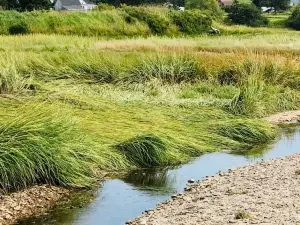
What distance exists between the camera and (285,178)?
966cm

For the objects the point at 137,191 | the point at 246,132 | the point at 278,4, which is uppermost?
the point at 137,191

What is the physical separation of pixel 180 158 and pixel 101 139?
1.54 meters

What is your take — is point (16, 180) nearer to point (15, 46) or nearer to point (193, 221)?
point (193, 221)

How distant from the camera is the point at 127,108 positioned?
14.9 meters

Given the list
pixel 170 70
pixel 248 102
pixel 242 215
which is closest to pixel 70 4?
pixel 170 70

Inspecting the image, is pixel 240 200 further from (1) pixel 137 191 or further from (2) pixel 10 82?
(2) pixel 10 82

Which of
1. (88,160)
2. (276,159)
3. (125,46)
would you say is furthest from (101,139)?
(125,46)

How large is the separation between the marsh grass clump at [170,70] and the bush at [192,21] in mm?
25158

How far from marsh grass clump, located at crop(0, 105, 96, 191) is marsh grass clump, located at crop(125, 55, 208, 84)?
837cm

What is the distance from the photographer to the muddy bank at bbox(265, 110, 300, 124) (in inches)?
638

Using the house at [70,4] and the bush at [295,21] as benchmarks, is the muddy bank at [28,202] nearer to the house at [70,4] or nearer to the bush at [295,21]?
the bush at [295,21]

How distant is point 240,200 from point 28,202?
3.10 m

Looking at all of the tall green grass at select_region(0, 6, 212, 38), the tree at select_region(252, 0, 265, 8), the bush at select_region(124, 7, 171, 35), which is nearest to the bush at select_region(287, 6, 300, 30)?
the tall green grass at select_region(0, 6, 212, 38)

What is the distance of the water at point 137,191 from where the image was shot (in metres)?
8.65
